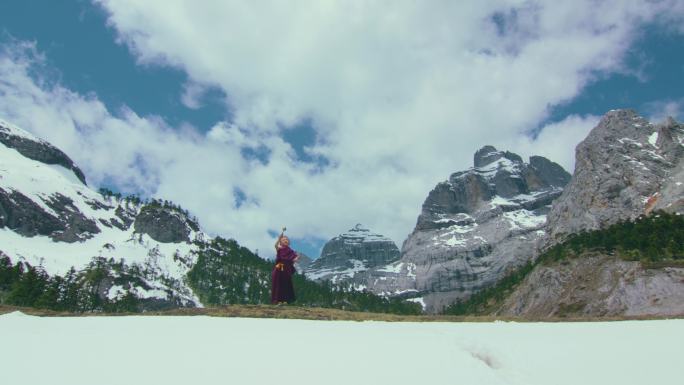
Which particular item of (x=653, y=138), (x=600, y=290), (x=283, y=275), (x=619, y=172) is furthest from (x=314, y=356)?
(x=653, y=138)

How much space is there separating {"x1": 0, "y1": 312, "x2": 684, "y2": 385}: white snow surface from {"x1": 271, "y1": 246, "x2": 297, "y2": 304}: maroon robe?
13445 millimetres

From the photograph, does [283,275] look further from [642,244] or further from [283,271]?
[642,244]

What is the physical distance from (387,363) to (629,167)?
168801mm

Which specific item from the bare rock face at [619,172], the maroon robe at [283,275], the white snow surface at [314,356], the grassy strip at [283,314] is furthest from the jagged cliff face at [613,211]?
the white snow surface at [314,356]

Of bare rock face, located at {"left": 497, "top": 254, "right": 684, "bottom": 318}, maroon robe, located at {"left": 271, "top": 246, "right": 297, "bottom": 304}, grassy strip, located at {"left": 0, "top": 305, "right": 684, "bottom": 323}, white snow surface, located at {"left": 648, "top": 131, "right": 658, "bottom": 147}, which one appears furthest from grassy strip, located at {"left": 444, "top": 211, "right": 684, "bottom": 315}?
white snow surface, located at {"left": 648, "top": 131, "right": 658, "bottom": 147}

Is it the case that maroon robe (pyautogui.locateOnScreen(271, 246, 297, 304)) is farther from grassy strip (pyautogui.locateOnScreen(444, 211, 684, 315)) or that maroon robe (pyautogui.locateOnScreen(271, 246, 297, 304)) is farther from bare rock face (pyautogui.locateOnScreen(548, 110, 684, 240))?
bare rock face (pyautogui.locateOnScreen(548, 110, 684, 240))

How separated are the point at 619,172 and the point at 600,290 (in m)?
95.9

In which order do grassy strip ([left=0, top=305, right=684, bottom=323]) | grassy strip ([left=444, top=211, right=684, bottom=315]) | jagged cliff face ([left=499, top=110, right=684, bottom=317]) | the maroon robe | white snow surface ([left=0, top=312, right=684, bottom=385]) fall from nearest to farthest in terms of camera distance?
1. white snow surface ([left=0, top=312, right=684, bottom=385])
2. grassy strip ([left=0, top=305, right=684, bottom=323])
3. the maroon robe
4. jagged cliff face ([left=499, top=110, right=684, bottom=317])
5. grassy strip ([left=444, top=211, right=684, bottom=315])

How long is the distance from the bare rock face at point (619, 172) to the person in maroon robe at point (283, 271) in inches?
4922

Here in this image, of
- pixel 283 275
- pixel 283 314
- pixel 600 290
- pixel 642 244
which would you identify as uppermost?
pixel 642 244

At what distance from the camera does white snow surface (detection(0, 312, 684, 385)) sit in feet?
25.8

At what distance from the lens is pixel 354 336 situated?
11984 mm

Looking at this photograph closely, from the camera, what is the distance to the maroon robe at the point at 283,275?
27000 millimetres

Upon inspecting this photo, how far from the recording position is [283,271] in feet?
89.0
